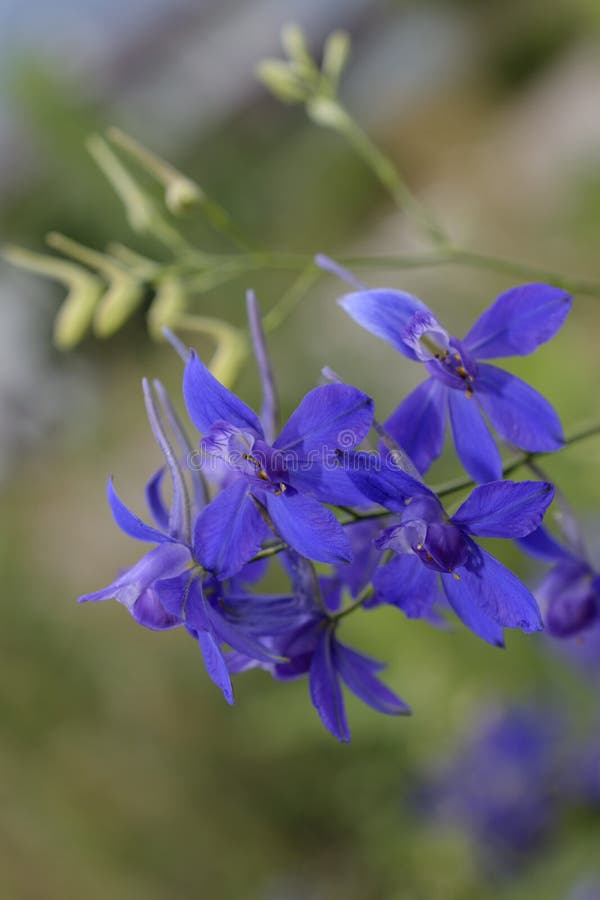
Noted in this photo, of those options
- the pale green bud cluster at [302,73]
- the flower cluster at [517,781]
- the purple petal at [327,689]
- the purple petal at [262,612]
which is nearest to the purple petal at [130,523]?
the purple petal at [262,612]

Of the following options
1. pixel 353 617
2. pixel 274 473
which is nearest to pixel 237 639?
pixel 274 473

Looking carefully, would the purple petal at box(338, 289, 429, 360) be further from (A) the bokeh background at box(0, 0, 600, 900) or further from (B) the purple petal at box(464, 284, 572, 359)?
(A) the bokeh background at box(0, 0, 600, 900)

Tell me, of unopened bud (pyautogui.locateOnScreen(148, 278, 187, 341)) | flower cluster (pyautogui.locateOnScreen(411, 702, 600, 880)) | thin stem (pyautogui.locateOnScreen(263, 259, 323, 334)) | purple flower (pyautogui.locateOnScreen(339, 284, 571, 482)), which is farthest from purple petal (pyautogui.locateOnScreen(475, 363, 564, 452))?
flower cluster (pyautogui.locateOnScreen(411, 702, 600, 880))

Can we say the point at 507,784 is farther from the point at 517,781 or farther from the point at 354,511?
the point at 354,511

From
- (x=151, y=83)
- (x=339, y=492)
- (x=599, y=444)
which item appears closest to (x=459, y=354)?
(x=339, y=492)

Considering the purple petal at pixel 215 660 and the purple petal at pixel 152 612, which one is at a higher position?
the purple petal at pixel 152 612

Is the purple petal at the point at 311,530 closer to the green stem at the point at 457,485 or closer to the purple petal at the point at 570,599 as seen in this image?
the green stem at the point at 457,485

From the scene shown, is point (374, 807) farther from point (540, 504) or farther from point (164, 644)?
point (540, 504)
